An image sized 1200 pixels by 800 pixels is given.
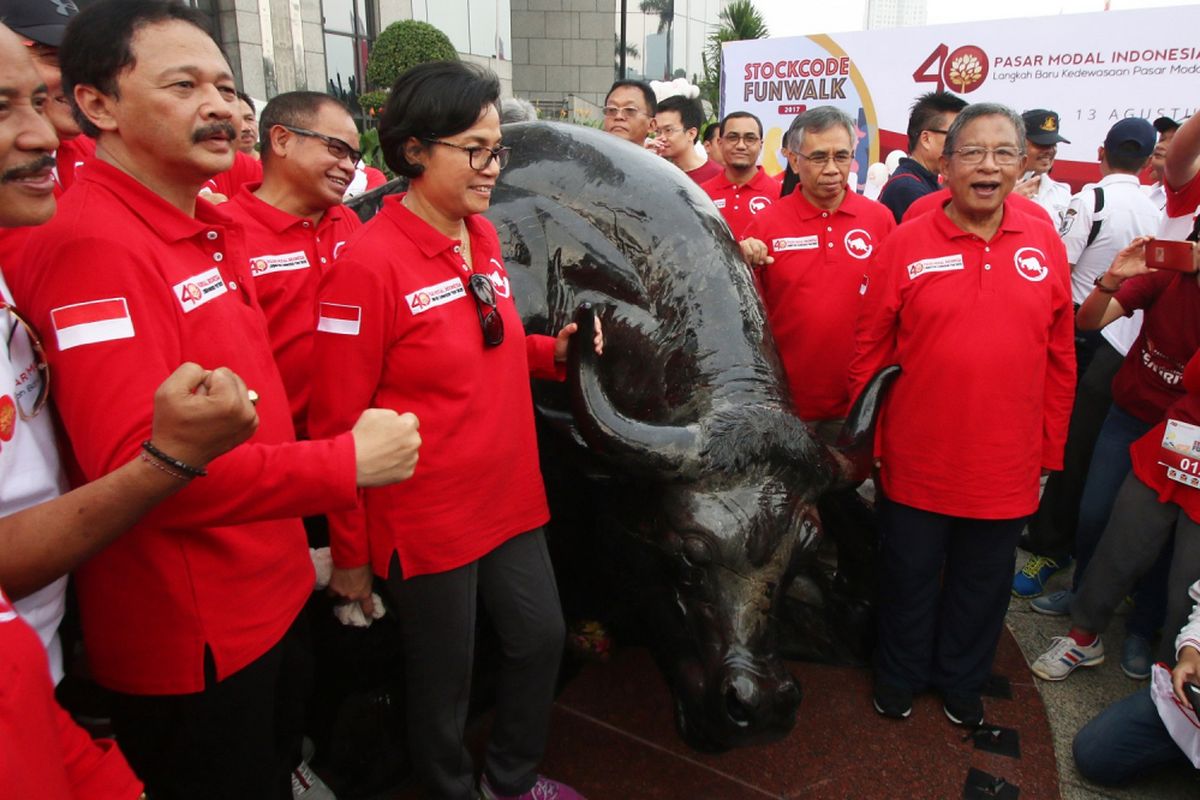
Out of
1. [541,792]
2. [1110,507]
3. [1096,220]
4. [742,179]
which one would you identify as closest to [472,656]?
[541,792]

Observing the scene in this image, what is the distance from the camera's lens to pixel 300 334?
321 centimetres

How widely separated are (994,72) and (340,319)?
442 inches

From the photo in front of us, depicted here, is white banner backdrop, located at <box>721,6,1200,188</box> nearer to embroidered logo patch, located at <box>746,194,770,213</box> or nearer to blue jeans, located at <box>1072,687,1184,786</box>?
embroidered logo patch, located at <box>746,194,770,213</box>

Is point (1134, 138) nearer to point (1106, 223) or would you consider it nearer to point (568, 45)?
point (1106, 223)

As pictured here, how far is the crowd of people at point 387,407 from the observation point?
169cm

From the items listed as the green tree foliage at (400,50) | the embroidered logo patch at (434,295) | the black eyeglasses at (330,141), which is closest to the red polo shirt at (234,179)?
the black eyeglasses at (330,141)

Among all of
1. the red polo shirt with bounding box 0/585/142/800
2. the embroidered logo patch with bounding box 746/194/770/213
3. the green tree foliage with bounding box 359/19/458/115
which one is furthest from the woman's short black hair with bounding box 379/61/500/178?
the green tree foliage with bounding box 359/19/458/115

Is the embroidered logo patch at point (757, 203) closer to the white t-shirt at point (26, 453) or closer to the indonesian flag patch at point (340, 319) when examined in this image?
the indonesian flag patch at point (340, 319)

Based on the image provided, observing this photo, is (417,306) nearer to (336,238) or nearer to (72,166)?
(336,238)

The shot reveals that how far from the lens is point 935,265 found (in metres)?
3.50

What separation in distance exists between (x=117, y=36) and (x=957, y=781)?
12.9 ft

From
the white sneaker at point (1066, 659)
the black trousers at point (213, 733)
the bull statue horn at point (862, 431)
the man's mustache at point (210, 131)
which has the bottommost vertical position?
the white sneaker at point (1066, 659)

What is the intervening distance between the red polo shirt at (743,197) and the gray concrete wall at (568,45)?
3118cm

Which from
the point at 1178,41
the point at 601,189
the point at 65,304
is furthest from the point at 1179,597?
the point at 1178,41
